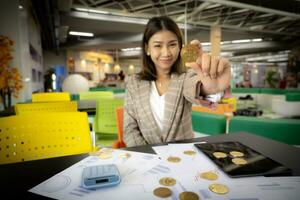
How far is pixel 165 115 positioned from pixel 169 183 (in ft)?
2.47

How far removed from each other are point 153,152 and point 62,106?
132 cm

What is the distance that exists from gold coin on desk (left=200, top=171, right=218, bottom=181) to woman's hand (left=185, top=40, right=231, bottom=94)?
1.51 ft

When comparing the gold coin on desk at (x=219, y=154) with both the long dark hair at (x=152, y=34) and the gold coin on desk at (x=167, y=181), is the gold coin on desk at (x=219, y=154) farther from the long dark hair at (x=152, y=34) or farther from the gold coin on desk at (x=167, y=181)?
the long dark hair at (x=152, y=34)

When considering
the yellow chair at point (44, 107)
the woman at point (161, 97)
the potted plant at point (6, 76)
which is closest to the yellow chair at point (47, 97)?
the potted plant at point (6, 76)

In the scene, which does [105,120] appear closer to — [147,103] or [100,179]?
[147,103]

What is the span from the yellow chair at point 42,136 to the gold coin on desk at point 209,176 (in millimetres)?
752

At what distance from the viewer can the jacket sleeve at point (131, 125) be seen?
1.40 metres

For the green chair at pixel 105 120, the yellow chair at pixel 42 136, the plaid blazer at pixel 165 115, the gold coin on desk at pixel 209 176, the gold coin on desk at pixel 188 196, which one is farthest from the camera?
the green chair at pixel 105 120

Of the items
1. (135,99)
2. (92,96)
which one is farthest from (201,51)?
(92,96)

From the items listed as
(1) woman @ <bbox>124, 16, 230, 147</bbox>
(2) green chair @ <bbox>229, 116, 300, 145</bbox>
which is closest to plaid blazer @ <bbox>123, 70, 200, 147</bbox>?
(1) woman @ <bbox>124, 16, 230, 147</bbox>

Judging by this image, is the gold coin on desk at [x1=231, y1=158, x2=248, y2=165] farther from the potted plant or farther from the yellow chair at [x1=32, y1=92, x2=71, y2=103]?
the potted plant

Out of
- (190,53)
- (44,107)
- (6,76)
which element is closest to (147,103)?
(190,53)

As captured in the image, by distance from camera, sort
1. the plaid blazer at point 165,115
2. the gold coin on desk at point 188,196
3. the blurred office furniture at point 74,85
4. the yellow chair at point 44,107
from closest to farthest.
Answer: the gold coin on desk at point 188,196 → the plaid blazer at point 165,115 → the yellow chair at point 44,107 → the blurred office furniture at point 74,85

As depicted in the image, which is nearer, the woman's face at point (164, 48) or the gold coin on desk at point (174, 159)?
the gold coin on desk at point (174, 159)
